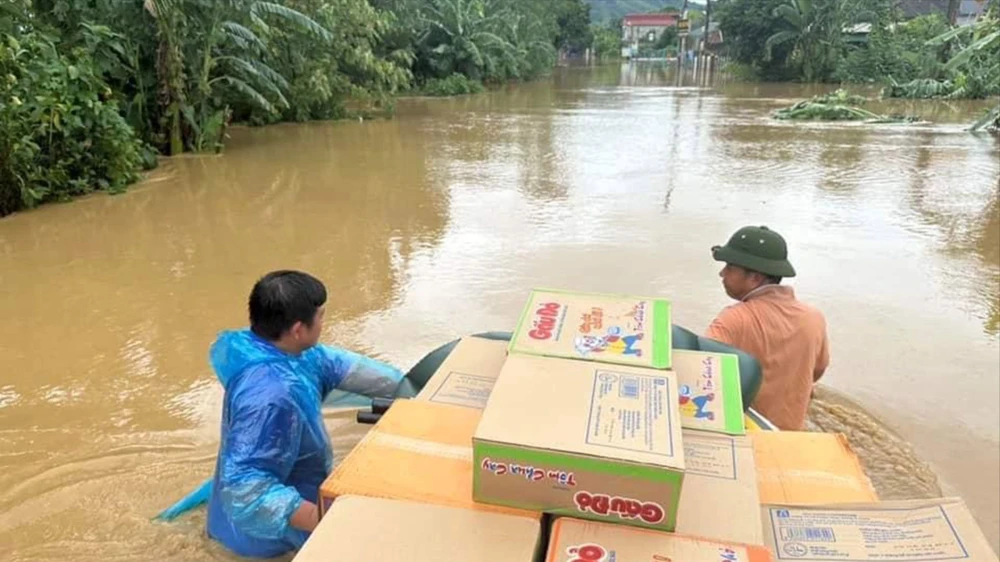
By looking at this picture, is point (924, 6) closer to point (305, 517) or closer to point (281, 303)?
point (281, 303)

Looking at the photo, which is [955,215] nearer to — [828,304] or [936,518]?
[828,304]

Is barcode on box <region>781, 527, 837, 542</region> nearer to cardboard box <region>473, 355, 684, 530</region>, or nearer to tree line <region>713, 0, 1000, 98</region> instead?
cardboard box <region>473, 355, 684, 530</region>

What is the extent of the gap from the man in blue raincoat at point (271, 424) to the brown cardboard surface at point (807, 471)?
107 cm

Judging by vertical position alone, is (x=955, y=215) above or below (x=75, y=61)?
below

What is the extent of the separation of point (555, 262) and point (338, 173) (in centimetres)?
464

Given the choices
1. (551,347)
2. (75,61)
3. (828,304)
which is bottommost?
(828,304)

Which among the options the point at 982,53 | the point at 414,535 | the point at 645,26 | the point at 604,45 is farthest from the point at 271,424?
the point at 645,26

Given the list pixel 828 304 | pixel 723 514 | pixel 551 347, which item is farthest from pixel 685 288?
pixel 723 514

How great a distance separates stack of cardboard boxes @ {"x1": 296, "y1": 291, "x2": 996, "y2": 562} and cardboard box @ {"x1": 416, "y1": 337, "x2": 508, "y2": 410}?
3.8 inches

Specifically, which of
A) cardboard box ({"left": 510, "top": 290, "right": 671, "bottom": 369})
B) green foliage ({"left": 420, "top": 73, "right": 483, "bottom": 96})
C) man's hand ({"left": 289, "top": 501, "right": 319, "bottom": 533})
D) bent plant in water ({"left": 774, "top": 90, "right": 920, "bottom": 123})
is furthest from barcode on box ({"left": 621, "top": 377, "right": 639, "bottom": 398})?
green foliage ({"left": 420, "top": 73, "right": 483, "bottom": 96})

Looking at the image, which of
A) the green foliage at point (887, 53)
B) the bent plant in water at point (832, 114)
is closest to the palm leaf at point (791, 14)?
the green foliage at point (887, 53)

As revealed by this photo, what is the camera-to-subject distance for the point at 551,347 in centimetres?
184

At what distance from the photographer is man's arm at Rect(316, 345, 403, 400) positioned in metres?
2.29

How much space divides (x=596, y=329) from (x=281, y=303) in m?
0.82
